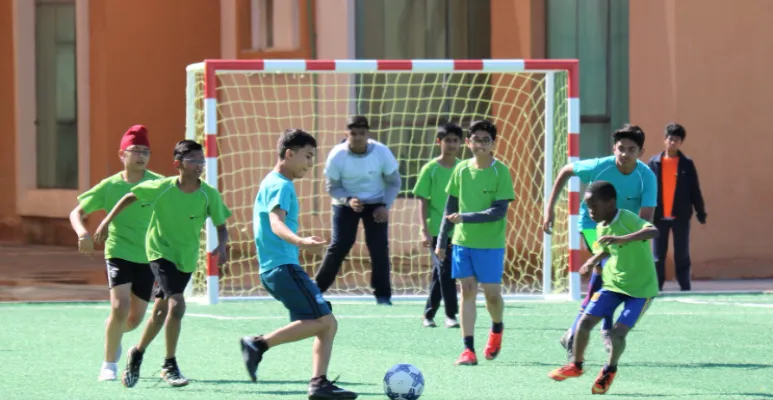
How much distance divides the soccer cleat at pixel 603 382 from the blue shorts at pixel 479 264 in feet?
6.24

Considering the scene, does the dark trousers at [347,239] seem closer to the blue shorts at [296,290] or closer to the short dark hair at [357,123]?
the short dark hair at [357,123]

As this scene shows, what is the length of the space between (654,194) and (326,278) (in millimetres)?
4913

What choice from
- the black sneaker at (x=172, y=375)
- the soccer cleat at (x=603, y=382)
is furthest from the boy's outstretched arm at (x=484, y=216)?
the black sneaker at (x=172, y=375)

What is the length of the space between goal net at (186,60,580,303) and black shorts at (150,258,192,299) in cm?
551

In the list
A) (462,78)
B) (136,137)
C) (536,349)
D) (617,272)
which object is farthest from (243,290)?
(617,272)

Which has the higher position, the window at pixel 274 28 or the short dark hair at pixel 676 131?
the window at pixel 274 28

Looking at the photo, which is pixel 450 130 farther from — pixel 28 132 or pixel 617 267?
pixel 28 132

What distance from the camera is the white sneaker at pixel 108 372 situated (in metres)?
10.2

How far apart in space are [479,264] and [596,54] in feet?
26.5

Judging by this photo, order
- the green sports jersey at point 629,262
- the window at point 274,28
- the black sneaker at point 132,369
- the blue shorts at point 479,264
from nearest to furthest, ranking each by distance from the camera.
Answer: the green sports jersey at point 629,262, the black sneaker at point 132,369, the blue shorts at point 479,264, the window at point 274,28

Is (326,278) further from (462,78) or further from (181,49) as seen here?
(181,49)

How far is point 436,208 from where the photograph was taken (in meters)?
13.8

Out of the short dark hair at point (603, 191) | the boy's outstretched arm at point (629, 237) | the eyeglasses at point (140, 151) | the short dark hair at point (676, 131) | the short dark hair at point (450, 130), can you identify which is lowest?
the boy's outstretched arm at point (629, 237)

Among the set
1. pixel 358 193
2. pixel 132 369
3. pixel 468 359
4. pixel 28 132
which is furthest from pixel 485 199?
pixel 28 132
